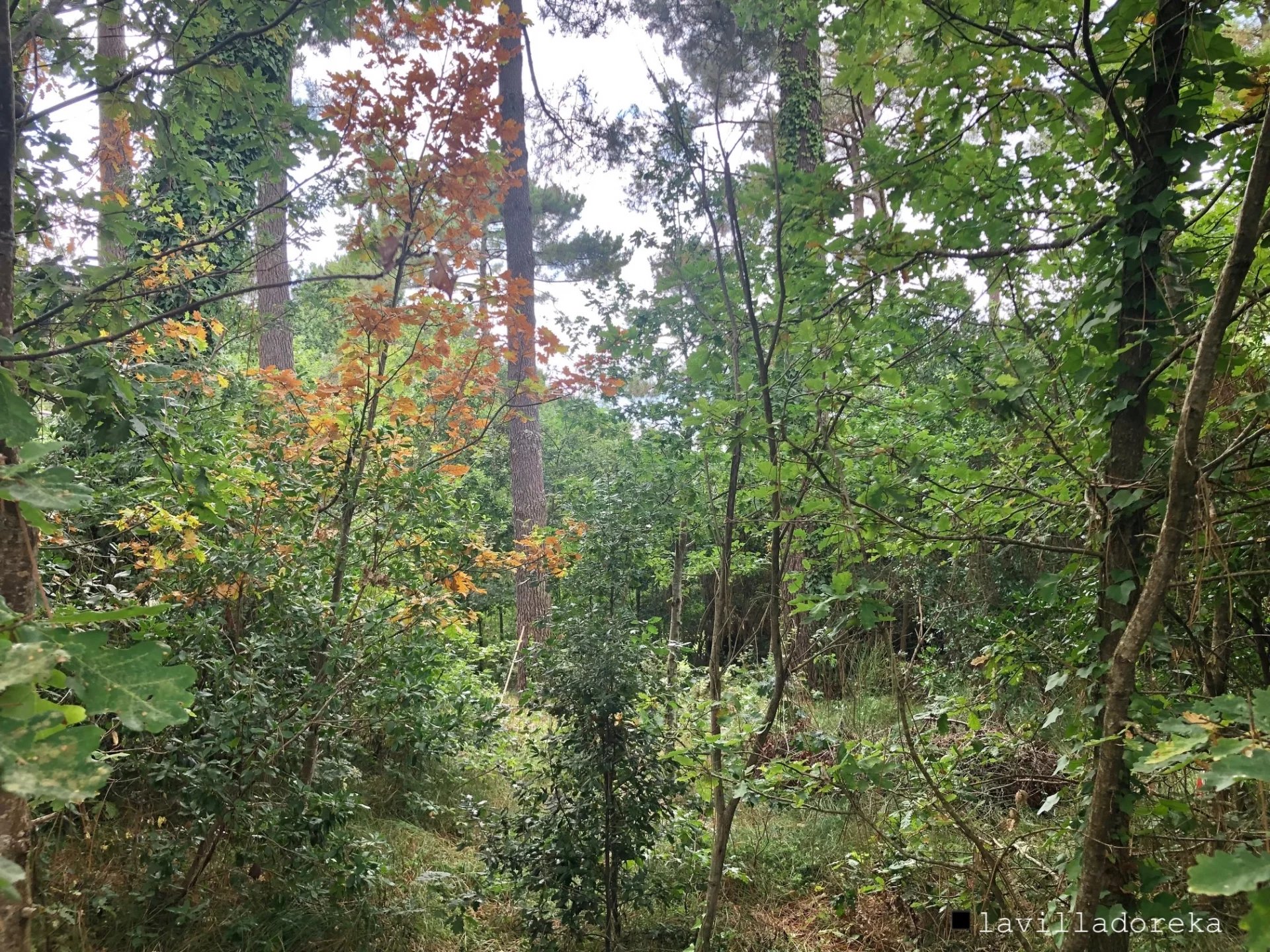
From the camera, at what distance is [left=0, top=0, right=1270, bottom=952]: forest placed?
1506 mm

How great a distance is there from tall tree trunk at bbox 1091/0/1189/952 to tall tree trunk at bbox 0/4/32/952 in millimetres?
2008

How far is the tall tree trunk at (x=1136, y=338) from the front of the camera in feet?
5.13

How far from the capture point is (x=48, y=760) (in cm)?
63

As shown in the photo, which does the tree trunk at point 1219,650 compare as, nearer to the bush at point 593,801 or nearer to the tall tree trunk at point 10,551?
the bush at point 593,801

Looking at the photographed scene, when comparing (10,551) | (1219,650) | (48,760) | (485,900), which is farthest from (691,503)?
(48,760)

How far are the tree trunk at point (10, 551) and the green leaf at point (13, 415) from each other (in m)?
0.05

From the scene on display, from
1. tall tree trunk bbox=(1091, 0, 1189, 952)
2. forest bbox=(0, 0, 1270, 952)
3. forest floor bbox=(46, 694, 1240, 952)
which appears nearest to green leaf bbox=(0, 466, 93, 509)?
forest bbox=(0, 0, 1270, 952)

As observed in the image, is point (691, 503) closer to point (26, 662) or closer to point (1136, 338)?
point (1136, 338)

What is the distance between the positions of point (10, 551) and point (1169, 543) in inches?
83.6

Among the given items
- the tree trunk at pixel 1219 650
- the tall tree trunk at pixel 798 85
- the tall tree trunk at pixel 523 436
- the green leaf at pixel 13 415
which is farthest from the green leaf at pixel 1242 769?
the tall tree trunk at pixel 523 436

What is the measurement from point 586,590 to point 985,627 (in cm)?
247

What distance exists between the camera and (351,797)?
3.02 m

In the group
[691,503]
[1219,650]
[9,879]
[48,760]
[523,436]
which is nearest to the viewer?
[9,879]

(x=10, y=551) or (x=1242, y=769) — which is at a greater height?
(x=10, y=551)
